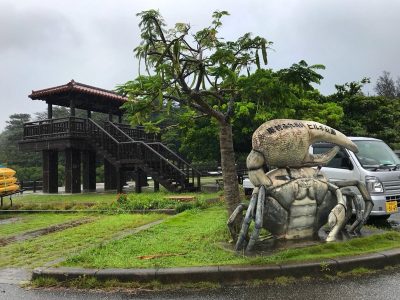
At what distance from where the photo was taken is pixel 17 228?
10.1 metres

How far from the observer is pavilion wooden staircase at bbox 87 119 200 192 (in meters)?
16.8

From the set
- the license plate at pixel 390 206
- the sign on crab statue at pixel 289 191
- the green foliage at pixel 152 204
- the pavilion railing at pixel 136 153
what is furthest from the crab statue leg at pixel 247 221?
the pavilion railing at pixel 136 153

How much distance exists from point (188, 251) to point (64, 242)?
10.1ft

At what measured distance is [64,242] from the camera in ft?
25.6

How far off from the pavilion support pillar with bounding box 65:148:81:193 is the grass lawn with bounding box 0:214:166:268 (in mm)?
10028

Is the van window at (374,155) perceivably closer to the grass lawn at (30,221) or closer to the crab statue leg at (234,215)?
the crab statue leg at (234,215)

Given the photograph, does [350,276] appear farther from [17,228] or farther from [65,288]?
[17,228]

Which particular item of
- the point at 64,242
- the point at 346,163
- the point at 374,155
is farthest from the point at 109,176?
the point at 374,155

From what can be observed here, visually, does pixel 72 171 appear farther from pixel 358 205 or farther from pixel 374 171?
pixel 358 205

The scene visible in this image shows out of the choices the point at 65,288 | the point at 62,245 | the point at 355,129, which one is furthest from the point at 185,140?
the point at 65,288

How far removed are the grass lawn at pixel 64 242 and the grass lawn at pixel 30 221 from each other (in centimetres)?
124

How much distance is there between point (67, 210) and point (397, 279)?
10.6 meters

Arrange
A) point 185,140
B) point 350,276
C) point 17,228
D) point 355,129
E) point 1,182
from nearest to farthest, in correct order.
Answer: point 350,276
point 17,228
point 1,182
point 355,129
point 185,140

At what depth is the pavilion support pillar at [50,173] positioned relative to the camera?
20750 millimetres
